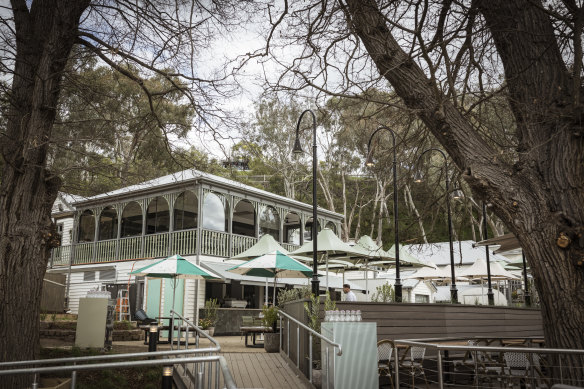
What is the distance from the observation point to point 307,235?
2795 cm

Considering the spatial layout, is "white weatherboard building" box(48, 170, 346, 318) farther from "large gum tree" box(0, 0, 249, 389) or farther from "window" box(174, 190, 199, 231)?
"large gum tree" box(0, 0, 249, 389)

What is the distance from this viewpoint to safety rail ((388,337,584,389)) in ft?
16.5

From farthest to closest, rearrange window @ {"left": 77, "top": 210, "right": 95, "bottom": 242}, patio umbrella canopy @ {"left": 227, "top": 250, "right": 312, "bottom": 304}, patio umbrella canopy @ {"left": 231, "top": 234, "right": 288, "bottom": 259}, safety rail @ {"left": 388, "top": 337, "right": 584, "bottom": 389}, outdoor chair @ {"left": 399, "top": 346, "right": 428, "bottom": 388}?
window @ {"left": 77, "top": 210, "right": 95, "bottom": 242}, patio umbrella canopy @ {"left": 231, "top": 234, "right": 288, "bottom": 259}, patio umbrella canopy @ {"left": 227, "top": 250, "right": 312, "bottom": 304}, outdoor chair @ {"left": 399, "top": 346, "right": 428, "bottom": 388}, safety rail @ {"left": 388, "top": 337, "right": 584, "bottom": 389}

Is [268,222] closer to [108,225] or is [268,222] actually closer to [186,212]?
[186,212]

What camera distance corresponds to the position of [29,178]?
22.2 ft

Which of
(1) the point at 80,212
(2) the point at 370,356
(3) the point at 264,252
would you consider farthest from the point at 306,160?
(2) the point at 370,356

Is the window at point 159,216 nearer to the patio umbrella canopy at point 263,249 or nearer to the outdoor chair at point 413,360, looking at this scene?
the patio umbrella canopy at point 263,249

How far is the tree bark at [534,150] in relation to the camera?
5.20m

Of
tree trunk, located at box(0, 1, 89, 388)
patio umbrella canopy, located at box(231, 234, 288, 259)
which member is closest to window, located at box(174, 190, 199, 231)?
patio umbrella canopy, located at box(231, 234, 288, 259)

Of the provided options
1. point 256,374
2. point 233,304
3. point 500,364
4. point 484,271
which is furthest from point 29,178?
point 484,271

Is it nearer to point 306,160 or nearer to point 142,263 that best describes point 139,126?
point 142,263

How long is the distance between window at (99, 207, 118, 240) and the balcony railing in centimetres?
223

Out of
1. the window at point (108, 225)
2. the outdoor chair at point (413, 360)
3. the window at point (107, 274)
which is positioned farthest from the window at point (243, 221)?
the outdoor chair at point (413, 360)

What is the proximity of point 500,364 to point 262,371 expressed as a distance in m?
3.97
